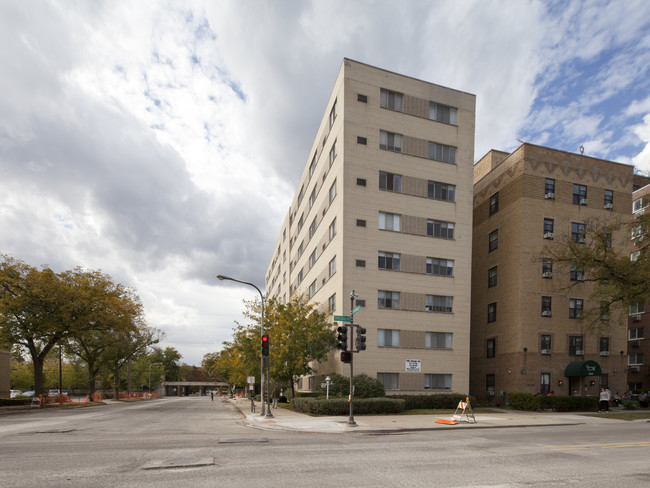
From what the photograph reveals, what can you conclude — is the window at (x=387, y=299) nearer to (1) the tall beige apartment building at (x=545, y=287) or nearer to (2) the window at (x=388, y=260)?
(2) the window at (x=388, y=260)

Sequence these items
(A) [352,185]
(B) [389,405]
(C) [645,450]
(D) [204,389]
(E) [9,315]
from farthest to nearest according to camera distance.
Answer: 1. (D) [204,389]
2. (E) [9,315]
3. (A) [352,185]
4. (B) [389,405]
5. (C) [645,450]

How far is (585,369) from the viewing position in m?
32.5

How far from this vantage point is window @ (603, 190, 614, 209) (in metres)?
36.9

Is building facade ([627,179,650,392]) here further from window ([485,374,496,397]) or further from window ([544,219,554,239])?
window ([485,374,496,397])

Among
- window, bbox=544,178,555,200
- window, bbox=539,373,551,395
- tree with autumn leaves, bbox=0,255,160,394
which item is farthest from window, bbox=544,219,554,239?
tree with autumn leaves, bbox=0,255,160,394

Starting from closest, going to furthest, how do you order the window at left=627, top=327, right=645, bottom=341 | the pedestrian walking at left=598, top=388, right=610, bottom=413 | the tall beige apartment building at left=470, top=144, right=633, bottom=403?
the pedestrian walking at left=598, top=388, right=610, bottom=413
the tall beige apartment building at left=470, top=144, right=633, bottom=403
the window at left=627, top=327, right=645, bottom=341

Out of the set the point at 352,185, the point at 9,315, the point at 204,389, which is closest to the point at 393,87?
the point at 352,185

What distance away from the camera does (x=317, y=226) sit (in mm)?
43344

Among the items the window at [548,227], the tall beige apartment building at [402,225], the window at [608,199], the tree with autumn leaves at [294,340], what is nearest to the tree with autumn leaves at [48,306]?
the tree with autumn leaves at [294,340]

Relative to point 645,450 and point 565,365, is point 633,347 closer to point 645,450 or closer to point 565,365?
point 565,365

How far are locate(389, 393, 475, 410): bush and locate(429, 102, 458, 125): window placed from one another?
21.0 m

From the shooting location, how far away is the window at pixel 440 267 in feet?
112

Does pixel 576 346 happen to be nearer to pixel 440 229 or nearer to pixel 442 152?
pixel 440 229

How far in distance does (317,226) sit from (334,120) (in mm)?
10640
